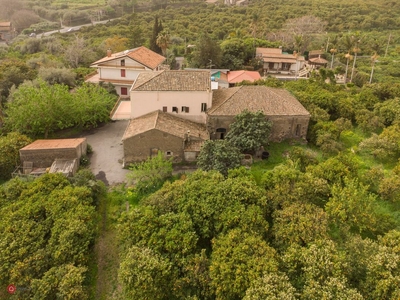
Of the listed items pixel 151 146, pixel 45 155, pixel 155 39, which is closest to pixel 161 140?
pixel 151 146

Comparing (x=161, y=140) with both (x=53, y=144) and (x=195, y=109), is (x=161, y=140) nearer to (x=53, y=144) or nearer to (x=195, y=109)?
(x=195, y=109)

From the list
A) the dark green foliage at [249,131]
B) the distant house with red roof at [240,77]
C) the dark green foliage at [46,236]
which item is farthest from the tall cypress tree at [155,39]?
the dark green foliage at [46,236]

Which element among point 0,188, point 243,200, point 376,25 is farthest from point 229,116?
point 376,25

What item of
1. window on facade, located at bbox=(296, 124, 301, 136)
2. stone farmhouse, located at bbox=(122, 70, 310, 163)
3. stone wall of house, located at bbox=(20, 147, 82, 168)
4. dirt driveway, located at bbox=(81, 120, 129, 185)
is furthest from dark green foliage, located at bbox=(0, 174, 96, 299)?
window on facade, located at bbox=(296, 124, 301, 136)

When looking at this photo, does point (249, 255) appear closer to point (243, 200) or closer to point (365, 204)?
point (243, 200)

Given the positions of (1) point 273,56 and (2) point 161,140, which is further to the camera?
(1) point 273,56

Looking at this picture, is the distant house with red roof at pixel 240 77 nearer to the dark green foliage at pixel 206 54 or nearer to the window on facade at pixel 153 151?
the dark green foliage at pixel 206 54

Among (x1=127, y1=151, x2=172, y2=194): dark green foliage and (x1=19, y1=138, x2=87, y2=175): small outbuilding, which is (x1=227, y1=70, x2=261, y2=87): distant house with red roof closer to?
(x1=127, y1=151, x2=172, y2=194): dark green foliage
